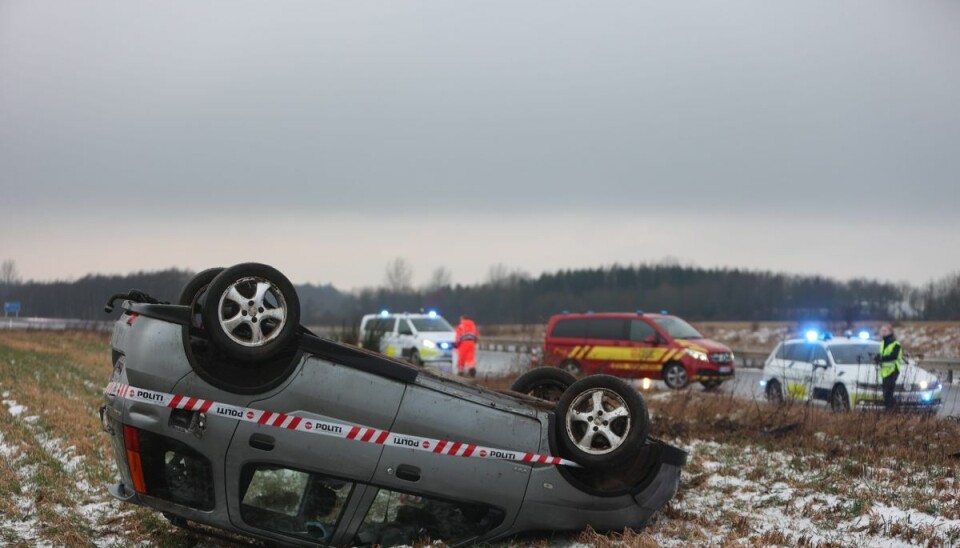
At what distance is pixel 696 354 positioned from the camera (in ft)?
65.9

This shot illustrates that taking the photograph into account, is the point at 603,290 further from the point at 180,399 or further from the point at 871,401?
the point at 180,399

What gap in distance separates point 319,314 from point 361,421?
39.9m

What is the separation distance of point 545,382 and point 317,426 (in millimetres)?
2556

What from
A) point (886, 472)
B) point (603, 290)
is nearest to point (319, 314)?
point (886, 472)

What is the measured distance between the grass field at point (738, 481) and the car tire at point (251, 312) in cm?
203

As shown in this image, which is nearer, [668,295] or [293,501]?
[293,501]

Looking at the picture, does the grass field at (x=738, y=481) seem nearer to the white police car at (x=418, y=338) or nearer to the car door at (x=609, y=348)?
the car door at (x=609, y=348)

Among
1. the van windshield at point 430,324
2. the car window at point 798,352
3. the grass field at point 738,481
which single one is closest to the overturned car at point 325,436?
the grass field at point 738,481

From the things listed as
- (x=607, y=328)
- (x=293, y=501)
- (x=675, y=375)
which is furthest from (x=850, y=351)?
(x=293, y=501)

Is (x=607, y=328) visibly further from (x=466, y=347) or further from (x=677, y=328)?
(x=466, y=347)

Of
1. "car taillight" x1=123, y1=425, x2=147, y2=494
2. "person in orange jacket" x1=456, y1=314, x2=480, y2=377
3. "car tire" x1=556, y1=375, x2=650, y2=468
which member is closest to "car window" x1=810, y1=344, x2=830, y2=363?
"person in orange jacket" x1=456, y1=314, x2=480, y2=377

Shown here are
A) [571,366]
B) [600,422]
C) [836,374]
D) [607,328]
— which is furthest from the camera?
[607,328]

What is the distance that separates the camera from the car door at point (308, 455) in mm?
5789

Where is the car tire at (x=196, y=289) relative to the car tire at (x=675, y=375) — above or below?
above
